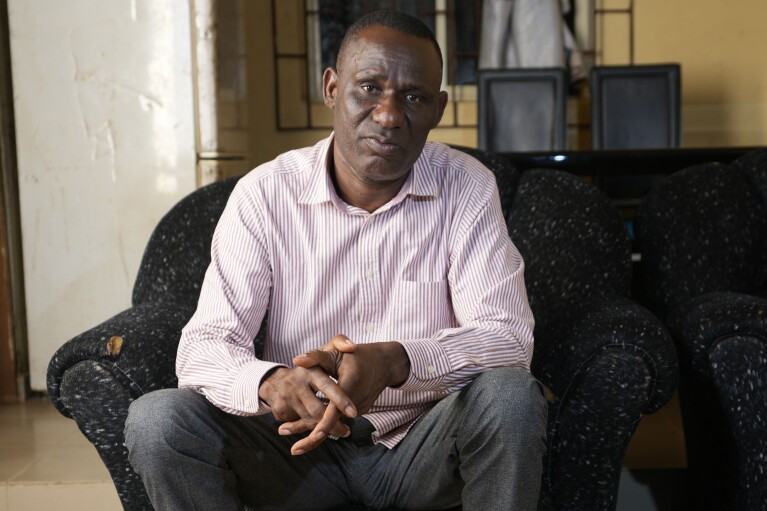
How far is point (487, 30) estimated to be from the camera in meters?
4.63

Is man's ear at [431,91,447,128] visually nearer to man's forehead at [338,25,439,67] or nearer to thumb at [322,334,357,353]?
man's forehead at [338,25,439,67]

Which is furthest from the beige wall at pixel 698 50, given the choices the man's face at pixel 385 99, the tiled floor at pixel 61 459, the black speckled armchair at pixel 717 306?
the man's face at pixel 385 99

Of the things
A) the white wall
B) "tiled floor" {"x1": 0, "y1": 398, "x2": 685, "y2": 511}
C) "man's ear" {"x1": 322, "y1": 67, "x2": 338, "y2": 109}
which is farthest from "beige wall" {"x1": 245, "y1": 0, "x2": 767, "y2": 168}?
"man's ear" {"x1": 322, "y1": 67, "x2": 338, "y2": 109}

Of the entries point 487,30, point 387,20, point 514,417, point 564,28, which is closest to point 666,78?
point 564,28

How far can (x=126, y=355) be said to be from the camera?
1476mm

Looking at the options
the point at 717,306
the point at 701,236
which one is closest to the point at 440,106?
the point at 717,306

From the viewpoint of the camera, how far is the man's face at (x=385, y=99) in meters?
1.45

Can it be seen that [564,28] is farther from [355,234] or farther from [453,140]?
[355,234]

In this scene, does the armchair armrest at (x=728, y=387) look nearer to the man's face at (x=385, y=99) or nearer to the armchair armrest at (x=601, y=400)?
the armchair armrest at (x=601, y=400)

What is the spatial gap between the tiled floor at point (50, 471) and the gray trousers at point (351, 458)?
856 mm

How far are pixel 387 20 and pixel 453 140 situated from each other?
3434 millimetres

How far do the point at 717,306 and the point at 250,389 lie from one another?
0.88 metres

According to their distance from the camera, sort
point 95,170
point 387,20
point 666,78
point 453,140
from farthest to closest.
A: 1. point 453,140
2. point 666,78
3. point 95,170
4. point 387,20

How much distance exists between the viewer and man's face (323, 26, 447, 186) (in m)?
1.45
